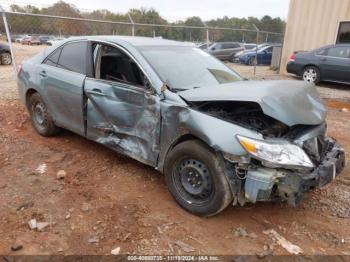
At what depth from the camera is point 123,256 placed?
2545 mm

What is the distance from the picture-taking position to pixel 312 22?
12.3 metres

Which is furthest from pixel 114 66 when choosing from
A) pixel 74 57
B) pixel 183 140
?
pixel 183 140

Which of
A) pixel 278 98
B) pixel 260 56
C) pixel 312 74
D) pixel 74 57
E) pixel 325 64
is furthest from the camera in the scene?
pixel 260 56

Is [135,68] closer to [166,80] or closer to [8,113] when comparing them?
[166,80]

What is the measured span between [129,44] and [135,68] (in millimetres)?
337

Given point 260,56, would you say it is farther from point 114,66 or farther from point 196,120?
point 196,120

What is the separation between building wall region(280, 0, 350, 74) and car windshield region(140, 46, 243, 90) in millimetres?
9929

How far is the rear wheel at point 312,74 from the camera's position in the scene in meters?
10.9

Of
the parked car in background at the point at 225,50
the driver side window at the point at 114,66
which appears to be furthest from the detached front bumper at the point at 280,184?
the parked car in background at the point at 225,50

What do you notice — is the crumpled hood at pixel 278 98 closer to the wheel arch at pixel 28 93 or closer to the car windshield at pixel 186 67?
the car windshield at pixel 186 67

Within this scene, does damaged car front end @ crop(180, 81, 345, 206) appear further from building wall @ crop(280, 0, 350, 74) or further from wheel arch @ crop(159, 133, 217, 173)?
building wall @ crop(280, 0, 350, 74)

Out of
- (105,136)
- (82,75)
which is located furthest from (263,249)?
(82,75)

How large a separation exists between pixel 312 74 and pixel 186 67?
29.3 feet

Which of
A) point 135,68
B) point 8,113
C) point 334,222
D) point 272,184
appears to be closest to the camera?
point 272,184
